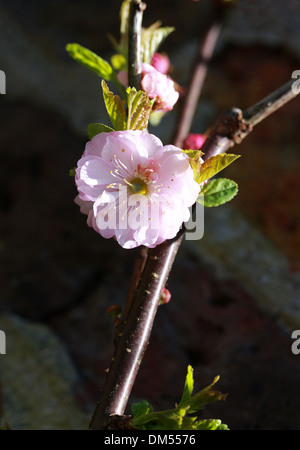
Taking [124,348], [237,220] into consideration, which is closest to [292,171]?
[237,220]

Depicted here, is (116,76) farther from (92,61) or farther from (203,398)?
(203,398)

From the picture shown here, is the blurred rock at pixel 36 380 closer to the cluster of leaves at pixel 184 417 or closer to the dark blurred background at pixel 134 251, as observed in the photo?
the dark blurred background at pixel 134 251

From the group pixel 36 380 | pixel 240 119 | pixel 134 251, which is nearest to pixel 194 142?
pixel 240 119
